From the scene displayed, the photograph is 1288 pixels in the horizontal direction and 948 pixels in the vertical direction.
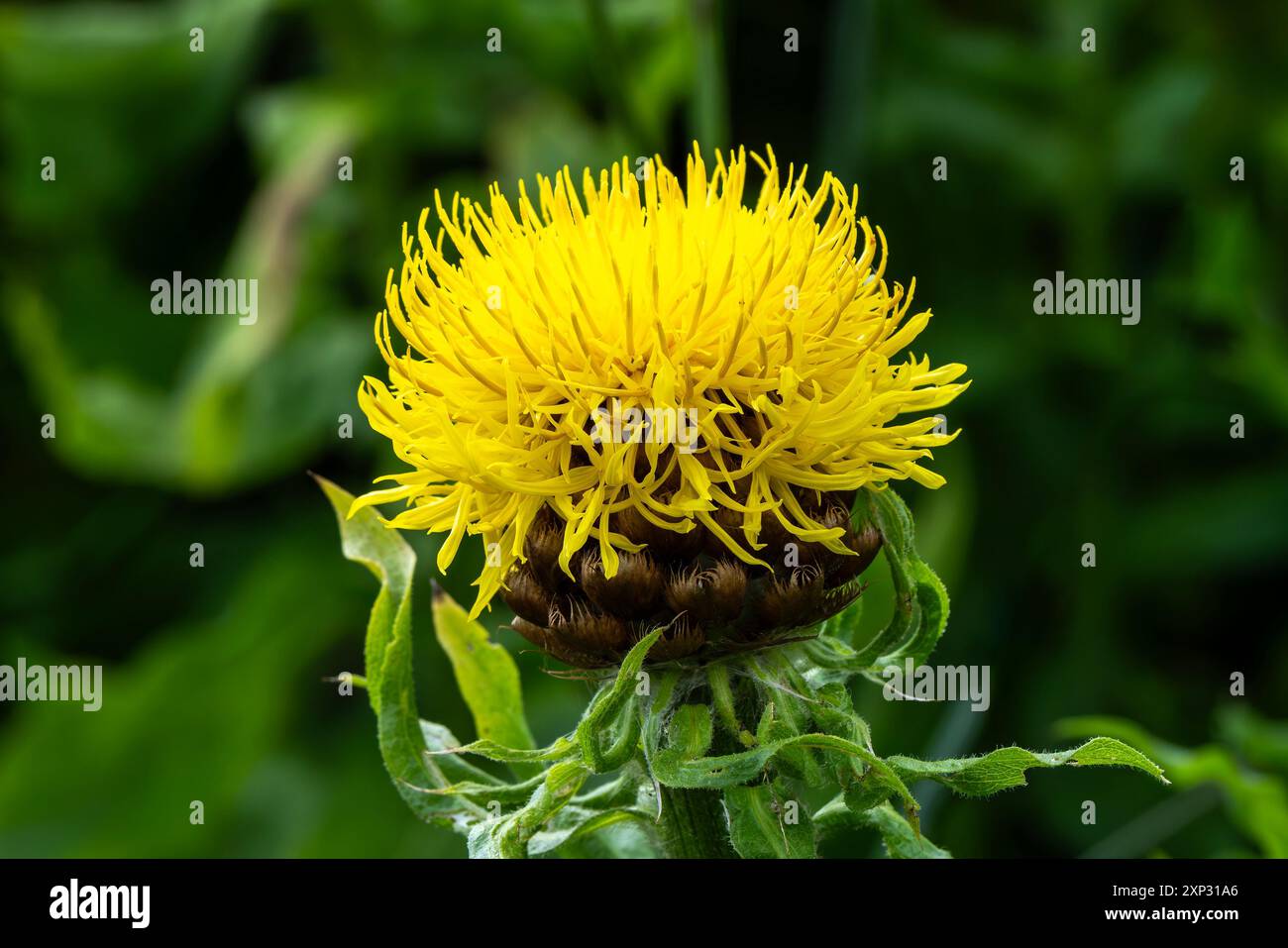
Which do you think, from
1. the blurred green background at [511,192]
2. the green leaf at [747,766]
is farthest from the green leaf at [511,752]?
the blurred green background at [511,192]

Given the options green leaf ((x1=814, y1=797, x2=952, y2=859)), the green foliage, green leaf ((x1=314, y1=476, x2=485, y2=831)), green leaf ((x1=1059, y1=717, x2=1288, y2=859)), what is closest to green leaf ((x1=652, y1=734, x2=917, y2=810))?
the green foliage

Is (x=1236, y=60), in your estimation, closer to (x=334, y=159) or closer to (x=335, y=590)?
(x=334, y=159)

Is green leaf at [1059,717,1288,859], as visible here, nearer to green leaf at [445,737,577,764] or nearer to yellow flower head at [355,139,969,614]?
yellow flower head at [355,139,969,614]

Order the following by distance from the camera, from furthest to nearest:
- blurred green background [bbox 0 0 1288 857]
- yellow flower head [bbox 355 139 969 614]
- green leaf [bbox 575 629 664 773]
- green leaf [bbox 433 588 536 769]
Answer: blurred green background [bbox 0 0 1288 857] < green leaf [bbox 433 588 536 769] < yellow flower head [bbox 355 139 969 614] < green leaf [bbox 575 629 664 773]

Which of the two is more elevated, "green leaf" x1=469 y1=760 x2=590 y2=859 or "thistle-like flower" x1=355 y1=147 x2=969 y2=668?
"thistle-like flower" x1=355 y1=147 x2=969 y2=668

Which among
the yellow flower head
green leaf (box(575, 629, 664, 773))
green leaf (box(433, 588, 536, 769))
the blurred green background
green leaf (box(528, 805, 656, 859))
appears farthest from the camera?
the blurred green background

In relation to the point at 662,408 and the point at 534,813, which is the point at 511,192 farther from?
the point at 534,813

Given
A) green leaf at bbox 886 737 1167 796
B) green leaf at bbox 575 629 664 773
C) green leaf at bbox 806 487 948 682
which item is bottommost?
green leaf at bbox 886 737 1167 796
